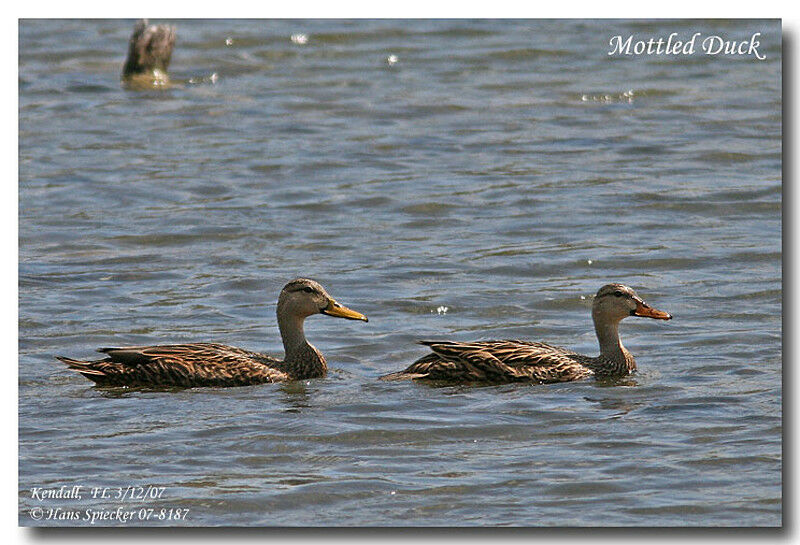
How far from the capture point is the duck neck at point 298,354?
502 inches

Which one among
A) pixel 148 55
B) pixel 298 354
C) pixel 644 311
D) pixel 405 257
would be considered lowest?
pixel 298 354

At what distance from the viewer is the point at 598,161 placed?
1906 centimetres

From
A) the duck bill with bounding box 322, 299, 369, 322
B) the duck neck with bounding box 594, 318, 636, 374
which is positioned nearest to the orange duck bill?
the duck neck with bounding box 594, 318, 636, 374

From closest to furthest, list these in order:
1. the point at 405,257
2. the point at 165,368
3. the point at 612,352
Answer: the point at 165,368 < the point at 612,352 < the point at 405,257

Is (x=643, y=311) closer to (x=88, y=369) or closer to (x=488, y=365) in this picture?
(x=488, y=365)

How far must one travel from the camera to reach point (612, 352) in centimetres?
1277

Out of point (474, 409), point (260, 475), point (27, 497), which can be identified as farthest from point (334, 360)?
point (27, 497)

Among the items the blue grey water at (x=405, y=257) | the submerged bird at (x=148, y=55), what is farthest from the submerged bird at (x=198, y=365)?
the submerged bird at (x=148, y=55)

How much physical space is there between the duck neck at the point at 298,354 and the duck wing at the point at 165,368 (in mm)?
376

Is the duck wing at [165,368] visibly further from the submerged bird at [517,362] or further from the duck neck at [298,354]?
the submerged bird at [517,362]

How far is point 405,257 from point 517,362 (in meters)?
3.70

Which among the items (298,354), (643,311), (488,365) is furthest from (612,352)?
(298,354)

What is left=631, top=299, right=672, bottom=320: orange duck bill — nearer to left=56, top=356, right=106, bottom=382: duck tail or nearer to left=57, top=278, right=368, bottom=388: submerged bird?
left=57, top=278, right=368, bottom=388: submerged bird

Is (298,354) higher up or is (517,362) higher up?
(298,354)
